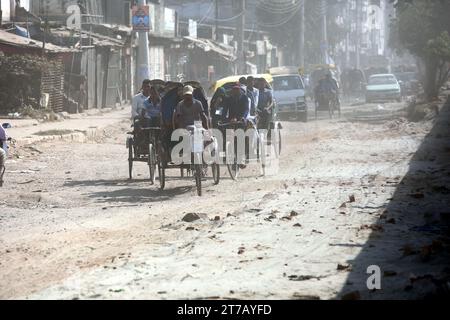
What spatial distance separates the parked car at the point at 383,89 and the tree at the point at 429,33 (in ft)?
22.2

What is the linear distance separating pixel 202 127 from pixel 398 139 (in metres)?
11.3

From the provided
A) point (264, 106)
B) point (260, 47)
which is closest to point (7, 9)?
point (264, 106)

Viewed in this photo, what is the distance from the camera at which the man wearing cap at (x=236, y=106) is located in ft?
54.1

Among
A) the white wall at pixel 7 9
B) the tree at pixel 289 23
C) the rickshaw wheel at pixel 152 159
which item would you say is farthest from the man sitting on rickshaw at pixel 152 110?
the tree at pixel 289 23

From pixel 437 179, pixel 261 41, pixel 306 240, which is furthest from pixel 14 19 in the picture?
pixel 261 41

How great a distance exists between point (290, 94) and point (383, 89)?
52.3ft

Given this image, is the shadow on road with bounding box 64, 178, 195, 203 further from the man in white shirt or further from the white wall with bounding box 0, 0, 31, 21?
the white wall with bounding box 0, 0, 31, 21

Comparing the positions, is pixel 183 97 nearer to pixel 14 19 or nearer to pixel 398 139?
pixel 398 139

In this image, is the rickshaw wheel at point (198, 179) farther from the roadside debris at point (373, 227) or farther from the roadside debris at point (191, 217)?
the roadside debris at point (373, 227)

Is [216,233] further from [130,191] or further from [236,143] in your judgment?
[236,143]

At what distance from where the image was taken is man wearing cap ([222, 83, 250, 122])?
16500mm

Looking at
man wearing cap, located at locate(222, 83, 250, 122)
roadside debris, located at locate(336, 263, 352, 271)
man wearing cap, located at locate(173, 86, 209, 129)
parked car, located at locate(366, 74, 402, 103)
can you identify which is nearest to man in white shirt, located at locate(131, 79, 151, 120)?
man wearing cap, located at locate(222, 83, 250, 122)
